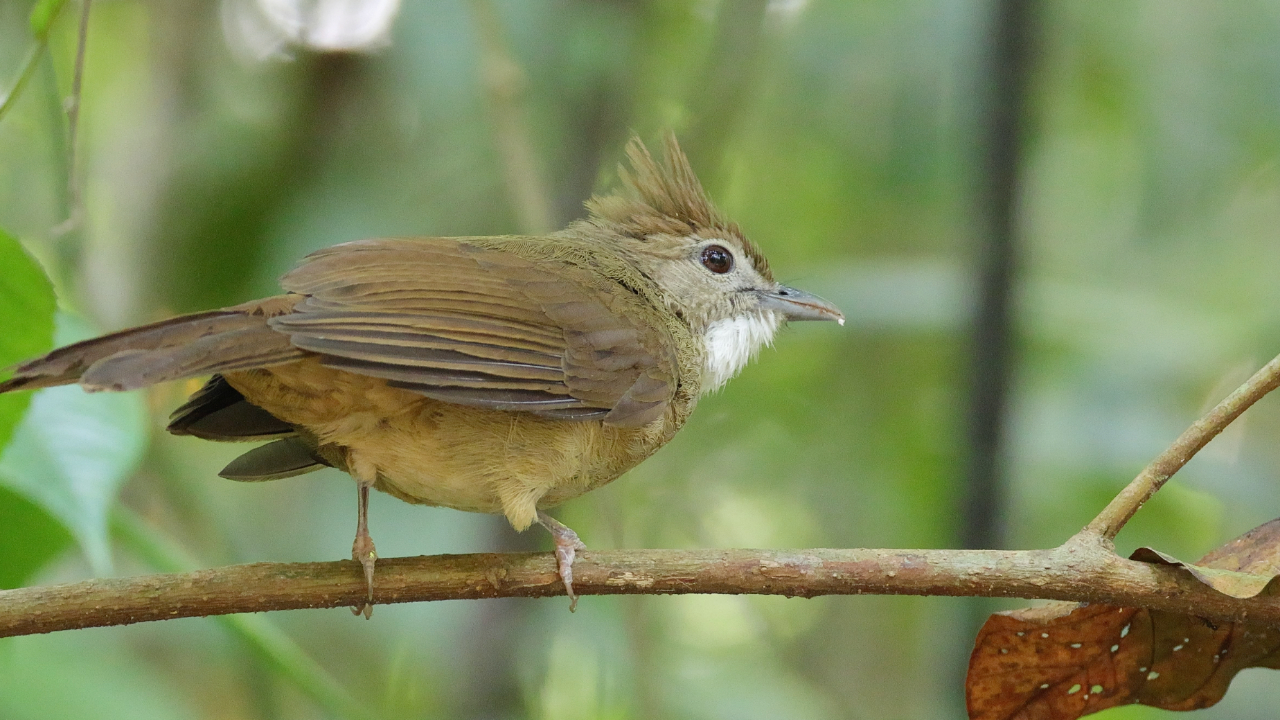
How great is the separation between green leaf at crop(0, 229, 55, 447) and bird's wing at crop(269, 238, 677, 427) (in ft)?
1.40

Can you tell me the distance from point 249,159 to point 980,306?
11.6 ft

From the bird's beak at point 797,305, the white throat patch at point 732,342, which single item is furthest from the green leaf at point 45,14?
the bird's beak at point 797,305

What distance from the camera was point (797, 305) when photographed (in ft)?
12.1

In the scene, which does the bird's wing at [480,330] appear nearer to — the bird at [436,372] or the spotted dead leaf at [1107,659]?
the bird at [436,372]

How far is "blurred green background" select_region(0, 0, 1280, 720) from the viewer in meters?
4.29

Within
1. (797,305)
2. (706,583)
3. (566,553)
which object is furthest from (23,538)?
(797,305)

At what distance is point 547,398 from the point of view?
269 cm

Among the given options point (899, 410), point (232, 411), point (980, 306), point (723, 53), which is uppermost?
point (723, 53)

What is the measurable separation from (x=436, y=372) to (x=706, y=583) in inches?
28.1

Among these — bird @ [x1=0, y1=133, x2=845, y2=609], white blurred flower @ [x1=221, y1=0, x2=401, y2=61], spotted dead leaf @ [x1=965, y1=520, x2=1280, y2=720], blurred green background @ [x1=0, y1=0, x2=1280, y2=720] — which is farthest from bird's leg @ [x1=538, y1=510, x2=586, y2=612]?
white blurred flower @ [x1=221, y1=0, x2=401, y2=61]

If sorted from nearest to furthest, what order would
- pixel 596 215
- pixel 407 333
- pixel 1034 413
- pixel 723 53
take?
pixel 407 333
pixel 596 215
pixel 1034 413
pixel 723 53

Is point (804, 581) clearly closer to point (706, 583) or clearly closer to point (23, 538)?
point (706, 583)

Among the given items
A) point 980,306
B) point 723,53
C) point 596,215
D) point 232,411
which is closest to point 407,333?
point 232,411

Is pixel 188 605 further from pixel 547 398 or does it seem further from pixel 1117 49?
pixel 1117 49
